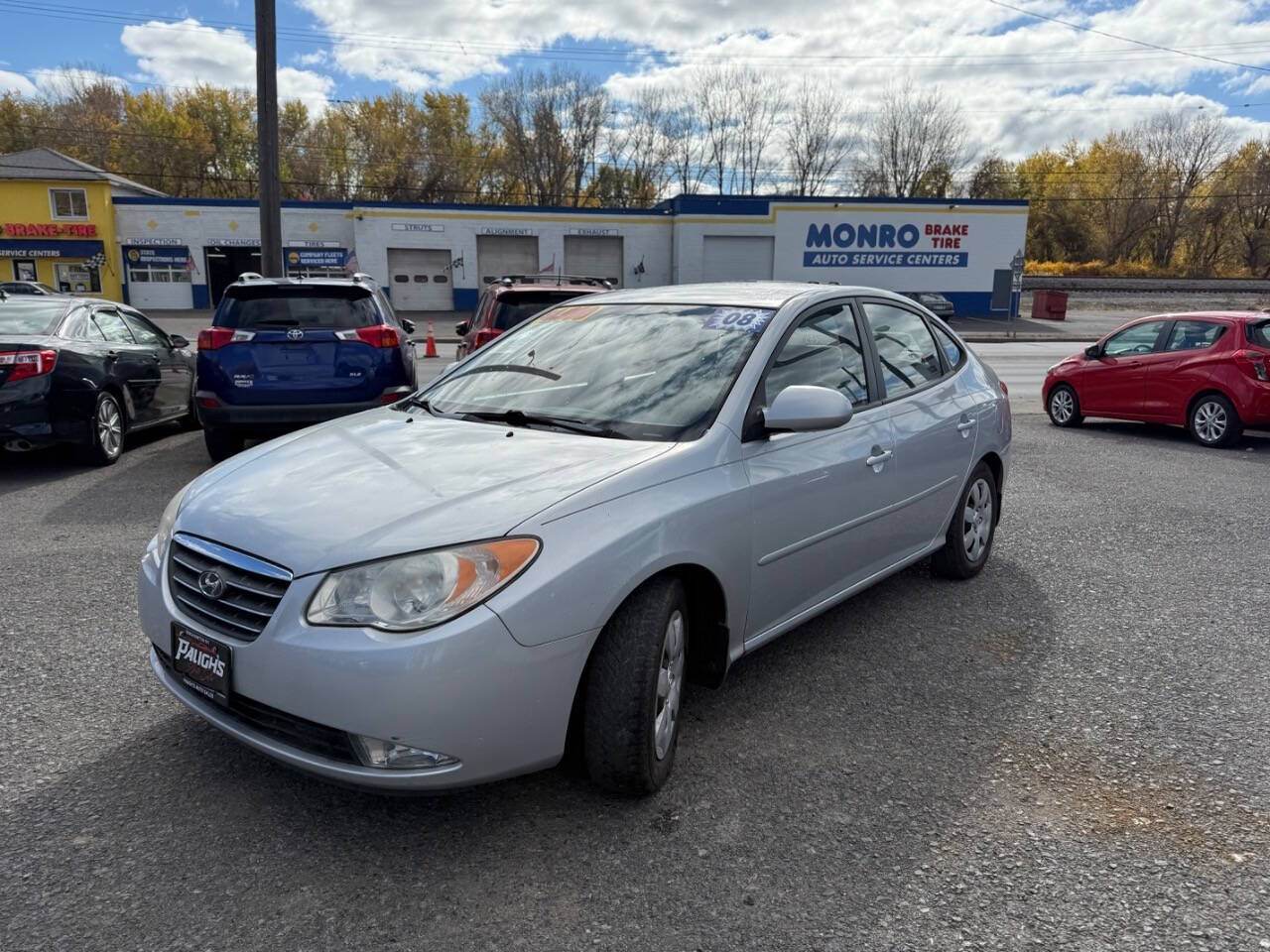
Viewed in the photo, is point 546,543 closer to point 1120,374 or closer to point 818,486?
point 818,486

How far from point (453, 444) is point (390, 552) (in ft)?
2.78

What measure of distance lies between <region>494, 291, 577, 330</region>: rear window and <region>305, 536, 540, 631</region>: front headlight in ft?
25.4

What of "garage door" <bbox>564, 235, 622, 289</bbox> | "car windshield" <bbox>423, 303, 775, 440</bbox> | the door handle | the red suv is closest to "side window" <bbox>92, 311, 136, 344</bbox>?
the red suv

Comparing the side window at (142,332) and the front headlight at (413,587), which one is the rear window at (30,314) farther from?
the front headlight at (413,587)

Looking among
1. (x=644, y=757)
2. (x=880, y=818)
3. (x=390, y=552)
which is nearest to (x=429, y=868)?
(x=644, y=757)

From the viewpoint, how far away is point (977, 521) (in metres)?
5.21

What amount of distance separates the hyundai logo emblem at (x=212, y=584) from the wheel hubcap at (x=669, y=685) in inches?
51.3

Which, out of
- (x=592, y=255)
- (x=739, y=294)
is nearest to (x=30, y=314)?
(x=739, y=294)

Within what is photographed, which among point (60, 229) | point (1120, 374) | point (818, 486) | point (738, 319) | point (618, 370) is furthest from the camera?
point (60, 229)

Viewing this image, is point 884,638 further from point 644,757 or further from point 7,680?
point 7,680

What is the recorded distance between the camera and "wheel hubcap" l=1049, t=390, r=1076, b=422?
37.9 ft

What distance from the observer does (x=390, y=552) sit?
2.46 metres

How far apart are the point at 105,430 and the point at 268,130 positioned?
7.48m

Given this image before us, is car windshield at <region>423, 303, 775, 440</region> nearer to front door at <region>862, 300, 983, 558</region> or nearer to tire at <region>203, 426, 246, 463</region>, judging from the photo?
front door at <region>862, 300, 983, 558</region>
